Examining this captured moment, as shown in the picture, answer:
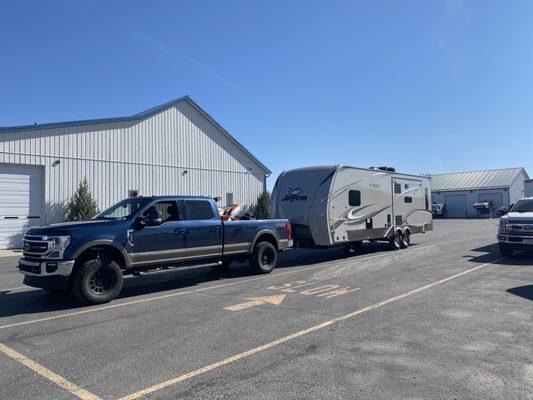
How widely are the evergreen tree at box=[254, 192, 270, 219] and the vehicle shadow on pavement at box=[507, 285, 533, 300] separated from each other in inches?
843

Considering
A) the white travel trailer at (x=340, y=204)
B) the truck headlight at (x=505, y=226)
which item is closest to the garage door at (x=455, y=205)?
the white travel trailer at (x=340, y=204)

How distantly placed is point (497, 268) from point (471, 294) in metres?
4.22

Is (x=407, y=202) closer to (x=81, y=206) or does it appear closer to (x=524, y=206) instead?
(x=524, y=206)

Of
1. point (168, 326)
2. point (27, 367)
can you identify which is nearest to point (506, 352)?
point (168, 326)

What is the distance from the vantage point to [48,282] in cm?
793

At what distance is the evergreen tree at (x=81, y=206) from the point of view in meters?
21.2

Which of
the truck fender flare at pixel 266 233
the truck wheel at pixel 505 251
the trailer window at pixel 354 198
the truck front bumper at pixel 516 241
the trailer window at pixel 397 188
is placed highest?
the trailer window at pixel 397 188

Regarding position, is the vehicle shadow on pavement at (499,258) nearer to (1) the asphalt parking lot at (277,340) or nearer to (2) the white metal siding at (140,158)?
(1) the asphalt parking lot at (277,340)

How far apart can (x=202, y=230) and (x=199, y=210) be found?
0.50 metres

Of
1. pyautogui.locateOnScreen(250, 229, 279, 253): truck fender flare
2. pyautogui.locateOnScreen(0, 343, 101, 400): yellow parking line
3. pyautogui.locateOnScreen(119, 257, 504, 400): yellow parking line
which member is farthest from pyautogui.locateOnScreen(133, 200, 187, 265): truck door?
pyautogui.locateOnScreen(119, 257, 504, 400): yellow parking line

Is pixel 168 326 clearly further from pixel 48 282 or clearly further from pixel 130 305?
pixel 48 282

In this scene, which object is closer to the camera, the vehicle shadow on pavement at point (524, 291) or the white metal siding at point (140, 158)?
the vehicle shadow on pavement at point (524, 291)

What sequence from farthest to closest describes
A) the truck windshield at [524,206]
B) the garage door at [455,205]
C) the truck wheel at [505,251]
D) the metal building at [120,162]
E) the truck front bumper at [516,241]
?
the garage door at [455,205], the metal building at [120,162], the truck windshield at [524,206], the truck wheel at [505,251], the truck front bumper at [516,241]

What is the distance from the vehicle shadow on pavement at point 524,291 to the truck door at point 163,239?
6.98 m
